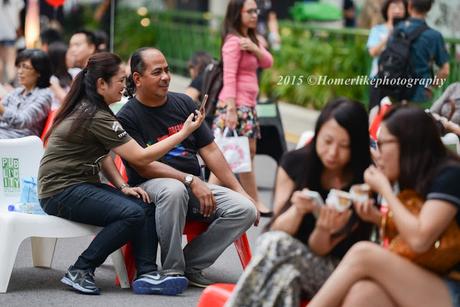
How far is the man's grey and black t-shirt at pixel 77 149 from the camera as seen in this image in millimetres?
7480

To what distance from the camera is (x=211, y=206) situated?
764 centimetres

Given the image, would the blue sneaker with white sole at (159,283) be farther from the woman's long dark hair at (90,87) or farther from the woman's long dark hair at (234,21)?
the woman's long dark hair at (234,21)

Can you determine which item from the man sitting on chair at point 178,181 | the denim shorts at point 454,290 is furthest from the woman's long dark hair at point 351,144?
the man sitting on chair at point 178,181

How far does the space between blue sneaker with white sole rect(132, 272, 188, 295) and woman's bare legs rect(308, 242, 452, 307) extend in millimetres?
2123

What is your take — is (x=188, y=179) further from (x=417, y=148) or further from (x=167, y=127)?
(x=417, y=148)

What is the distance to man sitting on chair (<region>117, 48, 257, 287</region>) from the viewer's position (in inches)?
296

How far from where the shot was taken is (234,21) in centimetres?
1017

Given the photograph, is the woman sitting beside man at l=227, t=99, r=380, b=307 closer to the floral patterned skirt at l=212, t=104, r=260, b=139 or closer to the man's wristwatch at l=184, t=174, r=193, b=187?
the man's wristwatch at l=184, t=174, r=193, b=187

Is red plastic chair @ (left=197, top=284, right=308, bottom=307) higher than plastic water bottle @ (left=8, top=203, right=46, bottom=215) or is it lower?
higher

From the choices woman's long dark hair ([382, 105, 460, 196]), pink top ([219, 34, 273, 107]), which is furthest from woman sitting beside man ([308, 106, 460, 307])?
pink top ([219, 34, 273, 107])

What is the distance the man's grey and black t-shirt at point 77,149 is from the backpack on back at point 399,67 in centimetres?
359

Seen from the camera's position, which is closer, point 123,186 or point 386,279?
point 386,279

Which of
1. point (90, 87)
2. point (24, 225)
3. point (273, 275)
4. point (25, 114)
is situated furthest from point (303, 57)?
point (273, 275)

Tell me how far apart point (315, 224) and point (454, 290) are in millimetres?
667
